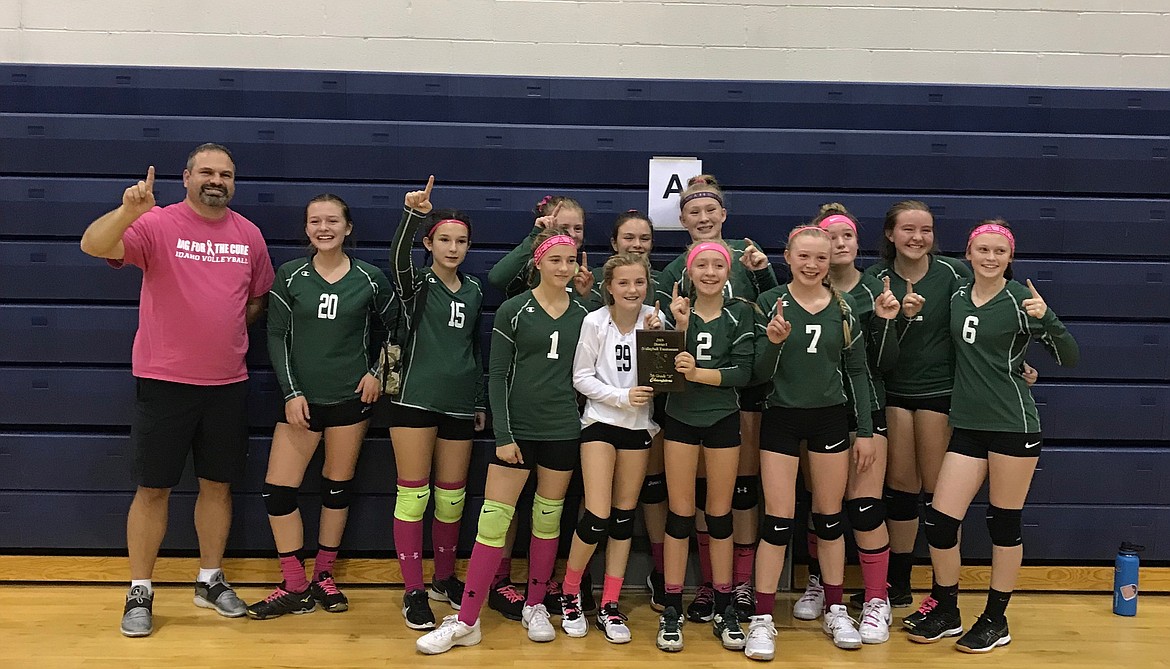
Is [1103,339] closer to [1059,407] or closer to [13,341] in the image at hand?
[1059,407]

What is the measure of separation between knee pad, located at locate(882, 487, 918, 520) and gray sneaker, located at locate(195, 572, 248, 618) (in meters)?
2.71

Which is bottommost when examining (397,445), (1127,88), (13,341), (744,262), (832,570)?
(832,570)

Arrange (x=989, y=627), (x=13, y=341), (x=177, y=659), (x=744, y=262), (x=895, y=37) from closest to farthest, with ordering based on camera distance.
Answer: (x=177, y=659) → (x=989, y=627) → (x=744, y=262) → (x=13, y=341) → (x=895, y=37)

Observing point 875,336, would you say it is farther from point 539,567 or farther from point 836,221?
point 539,567

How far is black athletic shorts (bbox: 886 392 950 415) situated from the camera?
11.7 ft

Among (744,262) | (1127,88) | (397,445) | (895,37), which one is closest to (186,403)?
(397,445)

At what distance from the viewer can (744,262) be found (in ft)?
11.7

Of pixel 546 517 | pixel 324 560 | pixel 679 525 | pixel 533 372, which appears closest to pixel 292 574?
pixel 324 560

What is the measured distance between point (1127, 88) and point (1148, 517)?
2045 mm

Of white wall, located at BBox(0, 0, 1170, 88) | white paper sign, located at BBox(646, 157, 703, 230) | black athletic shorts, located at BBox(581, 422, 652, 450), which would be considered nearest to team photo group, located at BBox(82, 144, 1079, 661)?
black athletic shorts, located at BBox(581, 422, 652, 450)

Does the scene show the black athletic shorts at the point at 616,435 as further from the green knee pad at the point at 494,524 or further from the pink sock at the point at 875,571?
the pink sock at the point at 875,571

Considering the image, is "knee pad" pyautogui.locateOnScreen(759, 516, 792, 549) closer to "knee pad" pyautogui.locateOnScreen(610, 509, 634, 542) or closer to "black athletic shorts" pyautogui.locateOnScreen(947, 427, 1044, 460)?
"knee pad" pyautogui.locateOnScreen(610, 509, 634, 542)

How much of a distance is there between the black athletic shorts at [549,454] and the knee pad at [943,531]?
142cm

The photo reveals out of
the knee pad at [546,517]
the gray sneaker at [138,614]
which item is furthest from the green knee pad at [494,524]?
the gray sneaker at [138,614]
